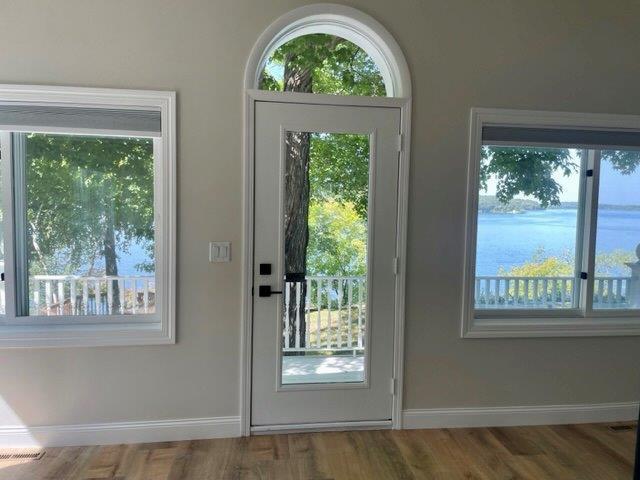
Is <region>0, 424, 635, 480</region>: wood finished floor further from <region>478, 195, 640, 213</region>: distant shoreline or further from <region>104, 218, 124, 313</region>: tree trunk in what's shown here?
<region>478, 195, 640, 213</region>: distant shoreline

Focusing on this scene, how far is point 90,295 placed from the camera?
8.80 ft

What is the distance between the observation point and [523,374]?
9.62 ft

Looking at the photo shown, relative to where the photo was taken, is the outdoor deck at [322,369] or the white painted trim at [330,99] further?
the outdoor deck at [322,369]

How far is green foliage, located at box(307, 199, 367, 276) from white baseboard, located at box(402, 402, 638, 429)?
103 centimetres

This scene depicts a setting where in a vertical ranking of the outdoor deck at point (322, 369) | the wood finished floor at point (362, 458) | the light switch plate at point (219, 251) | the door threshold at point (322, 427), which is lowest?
the wood finished floor at point (362, 458)

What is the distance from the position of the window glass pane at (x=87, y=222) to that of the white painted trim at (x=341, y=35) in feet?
2.79

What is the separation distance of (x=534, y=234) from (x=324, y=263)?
4.85 feet

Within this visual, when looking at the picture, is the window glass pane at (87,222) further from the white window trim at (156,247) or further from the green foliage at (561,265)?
the green foliage at (561,265)

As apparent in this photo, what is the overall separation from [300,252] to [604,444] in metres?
2.21

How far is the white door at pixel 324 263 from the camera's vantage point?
2660mm

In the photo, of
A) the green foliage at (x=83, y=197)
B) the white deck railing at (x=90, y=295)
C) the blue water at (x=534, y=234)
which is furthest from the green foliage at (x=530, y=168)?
the white deck railing at (x=90, y=295)

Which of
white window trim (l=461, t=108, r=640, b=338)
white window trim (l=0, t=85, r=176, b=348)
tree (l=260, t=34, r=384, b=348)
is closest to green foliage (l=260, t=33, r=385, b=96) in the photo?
tree (l=260, t=34, r=384, b=348)

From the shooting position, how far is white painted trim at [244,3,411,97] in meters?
2.57

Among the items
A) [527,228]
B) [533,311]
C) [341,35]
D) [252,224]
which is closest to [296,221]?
[252,224]
